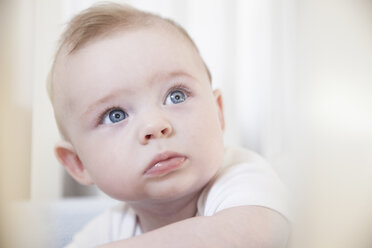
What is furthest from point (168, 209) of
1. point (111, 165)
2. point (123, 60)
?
point (123, 60)

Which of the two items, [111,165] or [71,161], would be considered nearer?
[111,165]

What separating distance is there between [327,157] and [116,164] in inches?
10.9

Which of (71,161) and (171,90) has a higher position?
(171,90)

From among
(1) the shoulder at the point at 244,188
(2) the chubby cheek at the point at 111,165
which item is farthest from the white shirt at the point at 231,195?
(2) the chubby cheek at the point at 111,165

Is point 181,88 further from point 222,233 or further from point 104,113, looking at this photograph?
point 222,233

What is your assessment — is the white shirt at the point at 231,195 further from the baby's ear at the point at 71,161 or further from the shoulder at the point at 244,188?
the baby's ear at the point at 71,161

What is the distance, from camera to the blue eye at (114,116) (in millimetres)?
630

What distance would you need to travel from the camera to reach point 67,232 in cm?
101

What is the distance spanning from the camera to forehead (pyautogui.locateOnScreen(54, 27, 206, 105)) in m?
0.61

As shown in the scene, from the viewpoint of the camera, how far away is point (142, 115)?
0.60 m

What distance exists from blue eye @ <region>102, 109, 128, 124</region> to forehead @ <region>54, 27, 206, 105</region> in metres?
0.04

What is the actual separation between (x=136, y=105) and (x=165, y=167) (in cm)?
9

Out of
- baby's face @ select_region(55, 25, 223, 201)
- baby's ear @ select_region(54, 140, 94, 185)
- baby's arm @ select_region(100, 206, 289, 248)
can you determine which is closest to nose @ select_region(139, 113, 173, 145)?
baby's face @ select_region(55, 25, 223, 201)

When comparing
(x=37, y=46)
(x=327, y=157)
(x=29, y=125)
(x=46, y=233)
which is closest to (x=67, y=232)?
(x=46, y=233)
